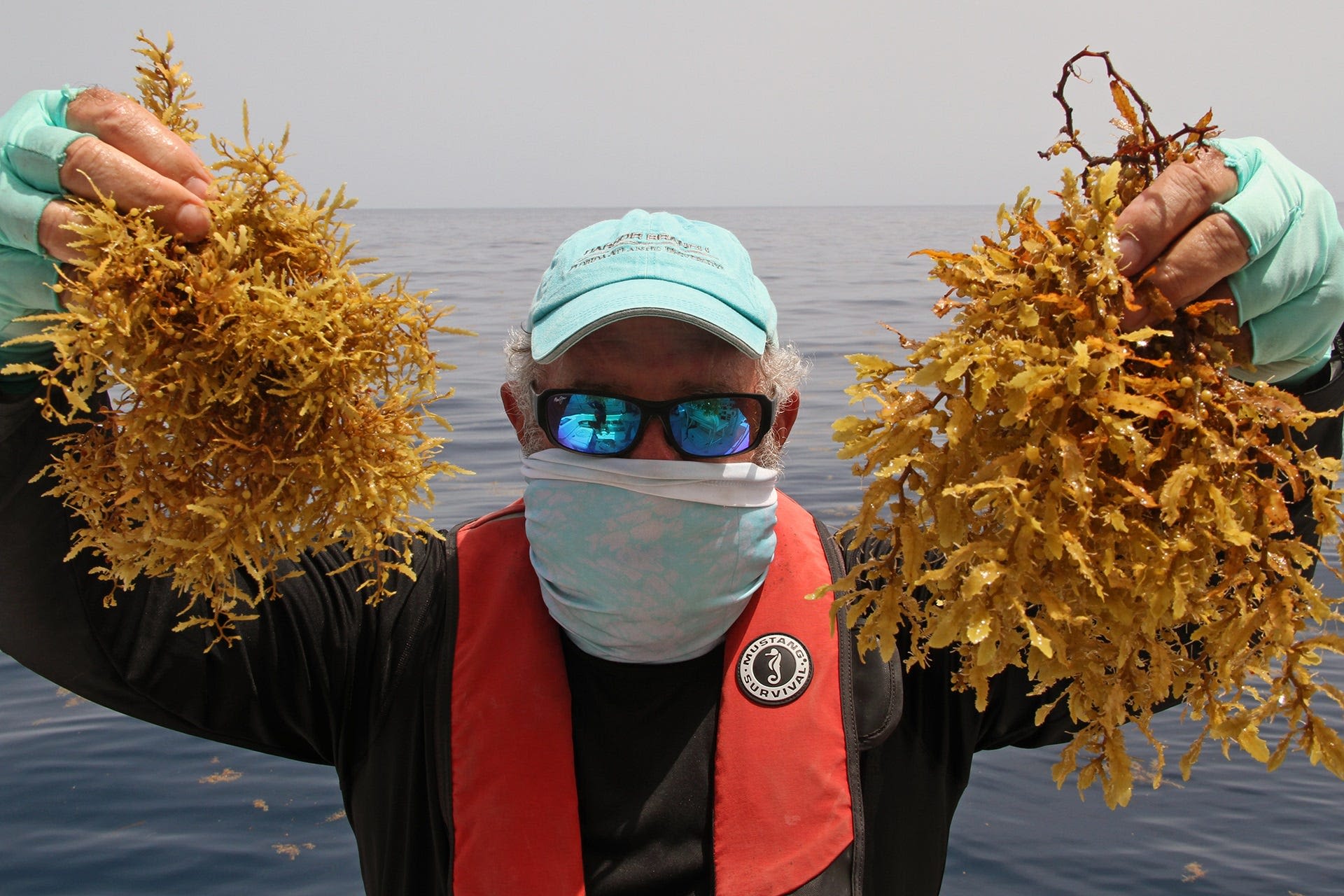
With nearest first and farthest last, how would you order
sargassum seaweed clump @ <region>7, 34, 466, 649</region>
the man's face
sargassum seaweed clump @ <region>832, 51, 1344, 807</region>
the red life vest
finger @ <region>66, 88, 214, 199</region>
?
sargassum seaweed clump @ <region>832, 51, 1344, 807</region>
sargassum seaweed clump @ <region>7, 34, 466, 649</region>
finger @ <region>66, 88, 214, 199</region>
the red life vest
the man's face

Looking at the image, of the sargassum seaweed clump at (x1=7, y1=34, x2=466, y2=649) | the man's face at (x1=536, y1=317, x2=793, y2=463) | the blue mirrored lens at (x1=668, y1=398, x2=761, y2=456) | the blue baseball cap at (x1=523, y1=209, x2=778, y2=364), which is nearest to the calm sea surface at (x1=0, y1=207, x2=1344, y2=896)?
the blue baseball cap at (x1=523, y1=209, x2=778, y2=364)

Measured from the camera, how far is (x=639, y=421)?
227 cm

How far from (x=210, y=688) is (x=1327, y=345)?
231 cm

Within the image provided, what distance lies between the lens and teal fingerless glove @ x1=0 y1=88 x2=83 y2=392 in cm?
176

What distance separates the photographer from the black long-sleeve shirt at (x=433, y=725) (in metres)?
2.20

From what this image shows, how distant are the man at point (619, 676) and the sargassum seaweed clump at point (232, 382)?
0.37 meters

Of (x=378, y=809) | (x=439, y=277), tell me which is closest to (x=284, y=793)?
(x=378, y=809)

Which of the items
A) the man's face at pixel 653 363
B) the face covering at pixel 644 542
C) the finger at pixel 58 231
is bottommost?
the face covering at pixel 644 542

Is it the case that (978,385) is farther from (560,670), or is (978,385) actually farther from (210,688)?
(210,688)

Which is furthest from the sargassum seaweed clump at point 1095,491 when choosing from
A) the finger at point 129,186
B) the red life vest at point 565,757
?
the finger at point 129,186

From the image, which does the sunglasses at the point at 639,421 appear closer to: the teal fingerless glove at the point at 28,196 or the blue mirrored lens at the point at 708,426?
the blue mirrored lens at the point at 708,426

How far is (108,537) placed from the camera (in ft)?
6.04

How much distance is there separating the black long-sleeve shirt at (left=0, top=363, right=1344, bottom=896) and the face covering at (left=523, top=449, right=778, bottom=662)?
151 mm

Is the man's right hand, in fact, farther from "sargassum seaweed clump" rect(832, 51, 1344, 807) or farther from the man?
"sargassum seaweed clump" rect(832, 51, 1344, 807)
